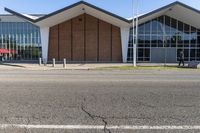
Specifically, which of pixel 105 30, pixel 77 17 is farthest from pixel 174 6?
pixel 77 17

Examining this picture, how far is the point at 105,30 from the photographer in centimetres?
4494

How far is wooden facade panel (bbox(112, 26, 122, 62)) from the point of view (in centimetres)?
4453

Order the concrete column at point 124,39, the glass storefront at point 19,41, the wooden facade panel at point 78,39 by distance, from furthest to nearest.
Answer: the glass storefront at point 19,41 → the wooden facade panel at point 78,39 → the concrete column at point 124,39

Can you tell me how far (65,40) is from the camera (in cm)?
4541

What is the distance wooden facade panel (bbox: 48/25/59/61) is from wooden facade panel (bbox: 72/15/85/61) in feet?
7.97

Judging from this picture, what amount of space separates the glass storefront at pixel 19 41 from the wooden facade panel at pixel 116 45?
39.6 feet

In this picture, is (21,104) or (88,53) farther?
(88,53)

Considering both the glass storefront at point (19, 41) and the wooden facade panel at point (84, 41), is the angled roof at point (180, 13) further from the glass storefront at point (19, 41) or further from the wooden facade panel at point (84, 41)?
the glass storefront at point (19, 41)

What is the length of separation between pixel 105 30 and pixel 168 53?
9765 millimetres

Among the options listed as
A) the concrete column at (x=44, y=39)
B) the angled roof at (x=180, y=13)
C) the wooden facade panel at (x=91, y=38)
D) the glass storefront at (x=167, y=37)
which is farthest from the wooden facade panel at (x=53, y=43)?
the glass storefront at (x=167, y=37)

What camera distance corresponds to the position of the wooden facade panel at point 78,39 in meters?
45.0

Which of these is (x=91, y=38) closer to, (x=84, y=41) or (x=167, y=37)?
(x=84, y=41)

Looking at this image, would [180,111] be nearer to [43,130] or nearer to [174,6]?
[43,130]

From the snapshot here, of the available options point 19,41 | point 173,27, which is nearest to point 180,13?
point 173,27
